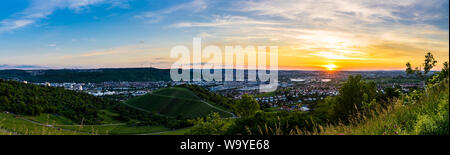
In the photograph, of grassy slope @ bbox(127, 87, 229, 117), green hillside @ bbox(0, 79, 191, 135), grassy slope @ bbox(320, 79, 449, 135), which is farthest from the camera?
grassy slope @ bbox(127, 87, 229, 117)

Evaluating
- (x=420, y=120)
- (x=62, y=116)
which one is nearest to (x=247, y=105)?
(x=420, y=120)

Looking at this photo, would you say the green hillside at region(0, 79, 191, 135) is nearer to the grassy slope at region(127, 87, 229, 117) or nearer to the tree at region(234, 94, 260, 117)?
the grassy slope at region(127, 87, 229, 117)

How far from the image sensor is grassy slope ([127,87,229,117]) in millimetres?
83812

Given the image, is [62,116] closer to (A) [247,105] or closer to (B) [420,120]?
(A) [247,105]

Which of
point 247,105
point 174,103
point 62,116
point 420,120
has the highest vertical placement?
point 420,120

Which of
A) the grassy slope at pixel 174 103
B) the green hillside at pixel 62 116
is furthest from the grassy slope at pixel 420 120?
the grassy slope at pixel 174 103

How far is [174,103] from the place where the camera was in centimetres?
9369

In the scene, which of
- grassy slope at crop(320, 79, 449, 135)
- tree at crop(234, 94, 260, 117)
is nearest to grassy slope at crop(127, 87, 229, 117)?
tree at crop(234, 94, 260, 117)

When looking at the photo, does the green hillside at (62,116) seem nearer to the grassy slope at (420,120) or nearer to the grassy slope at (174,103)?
the grassy slope at (174,103)

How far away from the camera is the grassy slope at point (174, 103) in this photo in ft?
275
